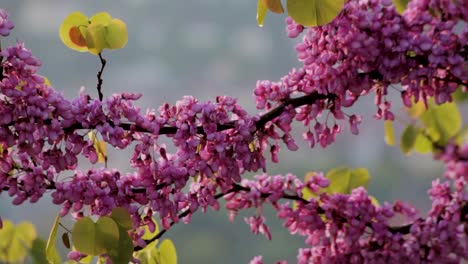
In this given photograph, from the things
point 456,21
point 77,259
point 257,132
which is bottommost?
point 77,259

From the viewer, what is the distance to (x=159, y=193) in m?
0.87

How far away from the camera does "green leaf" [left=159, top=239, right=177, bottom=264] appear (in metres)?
1.03

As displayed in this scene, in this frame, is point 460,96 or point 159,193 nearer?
point 159,193

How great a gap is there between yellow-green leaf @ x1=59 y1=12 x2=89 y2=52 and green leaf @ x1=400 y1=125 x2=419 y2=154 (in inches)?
20.6

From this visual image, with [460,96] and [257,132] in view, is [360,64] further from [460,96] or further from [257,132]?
[460,96]

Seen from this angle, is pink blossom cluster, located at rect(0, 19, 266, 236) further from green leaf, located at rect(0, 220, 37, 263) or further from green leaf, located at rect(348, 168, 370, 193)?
green leaf, located at rect(0, 220, 37, 263)

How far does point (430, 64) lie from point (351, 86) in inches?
3.4

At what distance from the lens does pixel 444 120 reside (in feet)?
4.06

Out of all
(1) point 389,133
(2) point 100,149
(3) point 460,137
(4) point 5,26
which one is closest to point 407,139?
(1) point 389,133

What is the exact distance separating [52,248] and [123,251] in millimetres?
118

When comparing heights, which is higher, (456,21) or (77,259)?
(456,21)

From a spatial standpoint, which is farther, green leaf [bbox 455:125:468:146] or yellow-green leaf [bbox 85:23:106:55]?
green leaf [bbox 455:125:468:146]

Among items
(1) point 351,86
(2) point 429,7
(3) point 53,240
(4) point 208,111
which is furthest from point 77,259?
(2) point 429,7

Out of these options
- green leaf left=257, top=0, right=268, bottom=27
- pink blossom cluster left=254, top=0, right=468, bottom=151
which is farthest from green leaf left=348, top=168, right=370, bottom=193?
green leaf left=257, top=0, right=268, bottom=27
